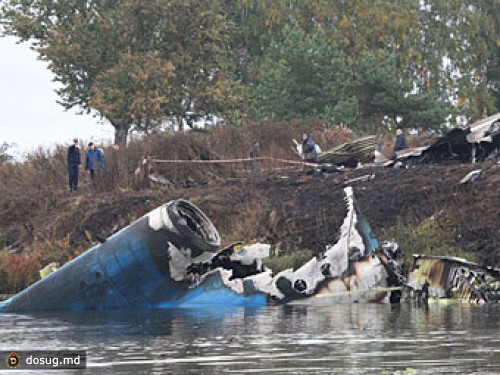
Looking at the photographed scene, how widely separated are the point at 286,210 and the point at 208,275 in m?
A: 7.38

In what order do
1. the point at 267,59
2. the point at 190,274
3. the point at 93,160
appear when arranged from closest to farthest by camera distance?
the point at 190,274 → the point at 93,160 → the point at 267,59

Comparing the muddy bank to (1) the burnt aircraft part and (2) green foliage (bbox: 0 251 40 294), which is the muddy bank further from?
(1) the burnt aircraft part

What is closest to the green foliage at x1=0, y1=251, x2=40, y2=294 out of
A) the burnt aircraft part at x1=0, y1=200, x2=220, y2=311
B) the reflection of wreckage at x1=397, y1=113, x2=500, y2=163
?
the burnt aircraft part at x1=0, y1=200, x2=220, y2=311

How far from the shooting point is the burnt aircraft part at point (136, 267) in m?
24.1

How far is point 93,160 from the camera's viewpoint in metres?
39.4

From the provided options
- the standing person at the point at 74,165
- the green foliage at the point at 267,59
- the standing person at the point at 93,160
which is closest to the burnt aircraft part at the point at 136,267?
the standing person at the point at 74,165

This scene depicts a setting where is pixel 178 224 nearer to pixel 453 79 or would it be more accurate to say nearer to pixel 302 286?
pixel 302 286

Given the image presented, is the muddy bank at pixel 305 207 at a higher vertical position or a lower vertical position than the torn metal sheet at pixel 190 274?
higher

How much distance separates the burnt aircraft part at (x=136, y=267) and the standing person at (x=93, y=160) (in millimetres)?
14398

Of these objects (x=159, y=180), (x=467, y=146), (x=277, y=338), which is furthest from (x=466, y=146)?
(x=277, y=338)

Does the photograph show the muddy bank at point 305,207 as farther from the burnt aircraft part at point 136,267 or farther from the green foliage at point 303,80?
the green foliage at point 303,80

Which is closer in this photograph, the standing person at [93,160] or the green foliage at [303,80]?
the standing person at [93,160]

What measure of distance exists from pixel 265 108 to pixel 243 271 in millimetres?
34648
